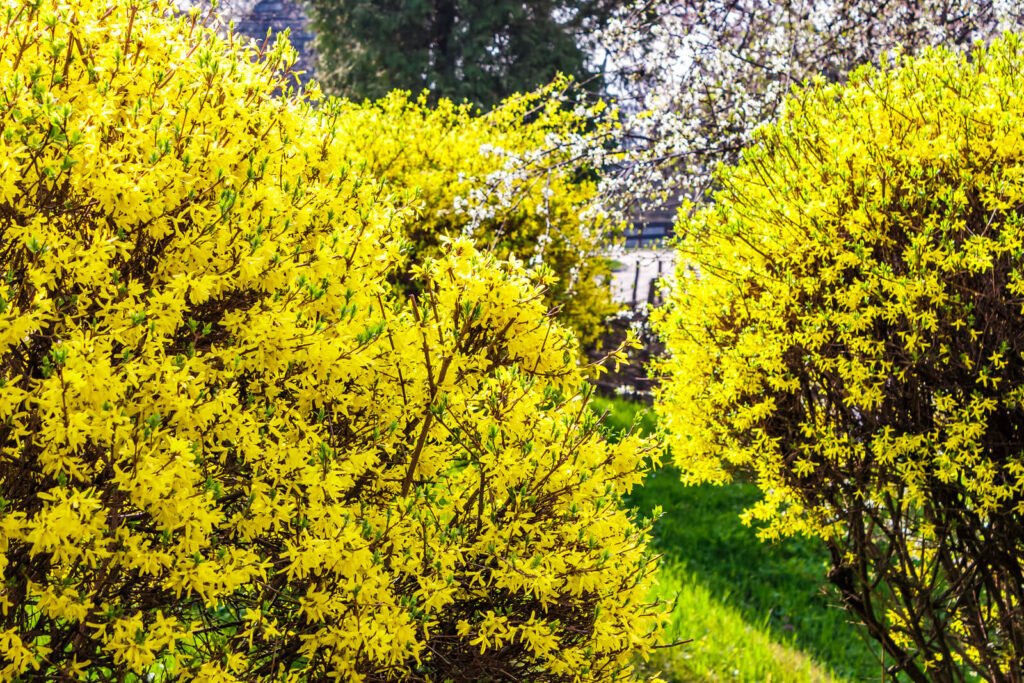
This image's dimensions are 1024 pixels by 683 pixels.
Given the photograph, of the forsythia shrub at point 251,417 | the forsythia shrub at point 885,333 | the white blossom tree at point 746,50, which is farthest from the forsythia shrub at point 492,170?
the forsythia shrub at point 251,417

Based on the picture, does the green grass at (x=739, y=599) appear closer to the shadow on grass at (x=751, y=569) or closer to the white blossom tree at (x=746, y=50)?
the shadow on grass at (x=751, y=569)

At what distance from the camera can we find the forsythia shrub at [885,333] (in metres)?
3.70

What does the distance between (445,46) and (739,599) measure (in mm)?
15086

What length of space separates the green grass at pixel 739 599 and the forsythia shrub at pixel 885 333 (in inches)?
18.4

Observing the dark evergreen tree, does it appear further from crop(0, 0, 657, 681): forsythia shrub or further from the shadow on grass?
crop(0, 0, 657, 681): forsythia shrub

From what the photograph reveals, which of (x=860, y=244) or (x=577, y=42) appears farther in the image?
(x=577, y=42)

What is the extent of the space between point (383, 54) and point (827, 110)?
51.2ft

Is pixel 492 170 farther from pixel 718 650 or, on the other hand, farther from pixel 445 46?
pixel 445 46

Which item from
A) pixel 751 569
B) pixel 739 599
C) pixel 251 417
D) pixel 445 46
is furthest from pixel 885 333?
pixel 445 46

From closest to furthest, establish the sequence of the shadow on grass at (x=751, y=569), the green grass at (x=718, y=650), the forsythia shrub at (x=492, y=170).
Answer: the green grass at (x=718, y=650)
the shadow on grass at (x=751, y=569)
the forsythia shrub at (x=492, y=170)

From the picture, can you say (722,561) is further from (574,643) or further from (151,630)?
(151,630)

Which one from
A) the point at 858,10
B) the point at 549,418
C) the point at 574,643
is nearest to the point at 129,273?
the point at 549,418

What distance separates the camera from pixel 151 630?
2209 mm

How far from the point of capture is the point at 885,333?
3.95 m
